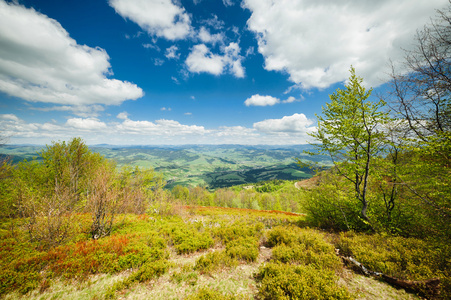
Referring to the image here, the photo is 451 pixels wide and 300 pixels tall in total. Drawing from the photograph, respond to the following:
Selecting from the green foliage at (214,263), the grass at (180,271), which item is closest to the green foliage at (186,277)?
the grass at (180,271)

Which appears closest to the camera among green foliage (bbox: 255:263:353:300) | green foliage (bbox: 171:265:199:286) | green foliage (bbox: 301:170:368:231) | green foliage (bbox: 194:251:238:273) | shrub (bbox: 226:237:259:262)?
green foliage (bbox: 255:263:353:300)

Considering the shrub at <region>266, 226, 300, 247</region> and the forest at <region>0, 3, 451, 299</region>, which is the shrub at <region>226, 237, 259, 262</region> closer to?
the forest at <region>0, 3, 451, 299</region>

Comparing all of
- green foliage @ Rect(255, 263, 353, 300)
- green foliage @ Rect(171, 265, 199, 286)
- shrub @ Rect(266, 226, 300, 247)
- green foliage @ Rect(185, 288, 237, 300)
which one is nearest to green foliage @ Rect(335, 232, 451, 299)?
green foliage @ Rect(255, 263, 353, 300)

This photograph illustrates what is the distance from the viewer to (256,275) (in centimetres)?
701

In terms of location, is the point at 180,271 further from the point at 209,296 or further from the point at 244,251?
the point at 244,251

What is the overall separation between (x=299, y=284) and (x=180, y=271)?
216 inches

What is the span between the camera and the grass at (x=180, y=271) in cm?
573

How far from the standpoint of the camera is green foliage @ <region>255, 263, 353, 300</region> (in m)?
5.12

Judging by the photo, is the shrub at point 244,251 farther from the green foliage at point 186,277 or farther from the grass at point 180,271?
the green foliage at point 186,277

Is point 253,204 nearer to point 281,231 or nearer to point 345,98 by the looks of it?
point 281,231

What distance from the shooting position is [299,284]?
5.54 meters

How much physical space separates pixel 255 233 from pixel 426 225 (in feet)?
32.7

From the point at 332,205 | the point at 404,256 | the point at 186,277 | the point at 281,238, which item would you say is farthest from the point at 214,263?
the point at 332,205

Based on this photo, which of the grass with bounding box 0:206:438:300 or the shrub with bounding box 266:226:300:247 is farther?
the shrub with bounding box 266:226:300:247
